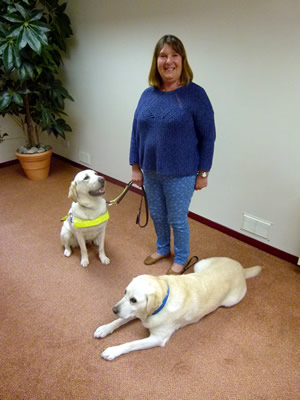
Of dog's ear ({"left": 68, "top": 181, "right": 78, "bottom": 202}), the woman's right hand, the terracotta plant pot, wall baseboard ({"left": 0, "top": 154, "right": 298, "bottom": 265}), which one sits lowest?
wall baseboard ({"left": 0, "top": 154, "right": 298, "bottom": 265})

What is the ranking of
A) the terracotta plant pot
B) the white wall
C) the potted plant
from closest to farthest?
1. the white wall
2. the potted plant
3. the terracotta plant pot

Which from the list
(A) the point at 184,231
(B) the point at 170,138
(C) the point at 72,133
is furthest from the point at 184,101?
(C) the point at 72,133

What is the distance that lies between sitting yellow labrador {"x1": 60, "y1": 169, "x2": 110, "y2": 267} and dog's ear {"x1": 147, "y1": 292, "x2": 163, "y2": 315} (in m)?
0.77

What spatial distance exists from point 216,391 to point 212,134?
1291 millimetres

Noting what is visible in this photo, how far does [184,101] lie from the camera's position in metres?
1.48

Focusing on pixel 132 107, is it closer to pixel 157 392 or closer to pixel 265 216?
pixel 265 216

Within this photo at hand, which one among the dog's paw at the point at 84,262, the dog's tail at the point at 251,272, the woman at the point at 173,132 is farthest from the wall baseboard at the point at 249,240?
the dog's paw at the point at 84,262

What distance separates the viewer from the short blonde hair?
143cm

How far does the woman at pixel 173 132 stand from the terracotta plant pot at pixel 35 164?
1828 mm

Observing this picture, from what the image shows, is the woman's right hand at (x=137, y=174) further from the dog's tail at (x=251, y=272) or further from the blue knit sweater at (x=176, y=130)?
the dog's tail at (x=251, y=272)

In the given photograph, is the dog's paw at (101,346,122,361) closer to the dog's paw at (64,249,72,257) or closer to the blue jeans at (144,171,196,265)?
the blue jeans at (144,171,196,265)

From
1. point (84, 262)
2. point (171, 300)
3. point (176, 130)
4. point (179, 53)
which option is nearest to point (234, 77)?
point (179, 53)

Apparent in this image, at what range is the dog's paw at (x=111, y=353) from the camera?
4.82ft

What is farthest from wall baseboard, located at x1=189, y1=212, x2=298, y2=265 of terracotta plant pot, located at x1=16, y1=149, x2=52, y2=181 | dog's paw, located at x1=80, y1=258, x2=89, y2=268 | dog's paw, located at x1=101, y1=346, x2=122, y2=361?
terracotta plant pot, located at x1=16, y1=149, x2=52, y2=181
